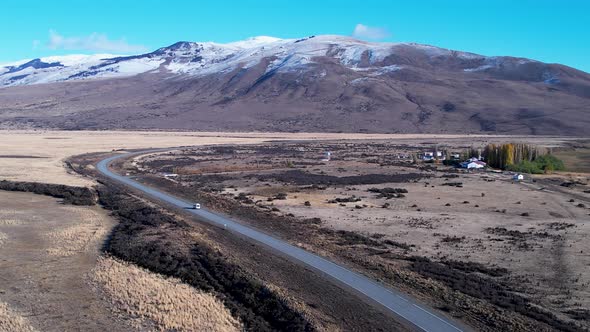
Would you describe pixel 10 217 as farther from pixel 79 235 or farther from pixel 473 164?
pixel 473 164

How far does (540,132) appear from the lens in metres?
191

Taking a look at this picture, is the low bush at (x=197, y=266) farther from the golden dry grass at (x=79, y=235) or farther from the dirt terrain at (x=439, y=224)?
the dirt terrain at (x=439, y=224)

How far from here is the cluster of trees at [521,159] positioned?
3280 inches

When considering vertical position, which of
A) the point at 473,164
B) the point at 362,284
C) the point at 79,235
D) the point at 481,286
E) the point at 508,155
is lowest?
the point at 473,164

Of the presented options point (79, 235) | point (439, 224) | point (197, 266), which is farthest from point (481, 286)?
point (79, 235)

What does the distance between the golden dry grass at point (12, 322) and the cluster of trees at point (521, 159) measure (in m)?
72.5

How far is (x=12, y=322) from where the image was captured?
814 inches

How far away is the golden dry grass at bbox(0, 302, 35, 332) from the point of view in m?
20.1

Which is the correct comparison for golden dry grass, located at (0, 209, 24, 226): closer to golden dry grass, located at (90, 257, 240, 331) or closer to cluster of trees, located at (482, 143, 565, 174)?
golden dry grass, located at (90, 257, 240, 331)

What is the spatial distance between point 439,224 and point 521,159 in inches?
2048

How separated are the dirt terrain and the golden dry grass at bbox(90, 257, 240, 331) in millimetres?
7520

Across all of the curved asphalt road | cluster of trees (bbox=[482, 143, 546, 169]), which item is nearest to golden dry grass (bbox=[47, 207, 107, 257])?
the curved asphalt road

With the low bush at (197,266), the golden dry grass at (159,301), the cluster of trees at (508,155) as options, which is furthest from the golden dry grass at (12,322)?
the cluster of trees at (508,155)

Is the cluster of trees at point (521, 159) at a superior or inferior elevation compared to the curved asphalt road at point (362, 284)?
inferior
